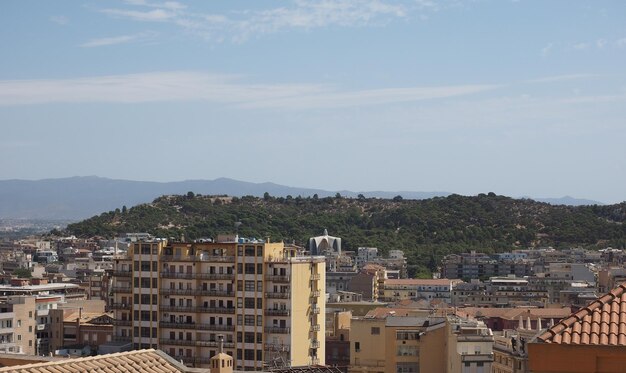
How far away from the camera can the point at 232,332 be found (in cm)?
5822

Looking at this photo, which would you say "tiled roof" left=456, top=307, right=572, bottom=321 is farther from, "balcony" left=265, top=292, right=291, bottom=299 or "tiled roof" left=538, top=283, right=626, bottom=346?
"tiled roof" left=538, top=283, right=626, bottom=346

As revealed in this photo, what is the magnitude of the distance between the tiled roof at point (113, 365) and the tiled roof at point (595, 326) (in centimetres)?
1243

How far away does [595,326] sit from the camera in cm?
1047

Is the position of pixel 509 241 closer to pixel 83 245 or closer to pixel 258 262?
pixel 83 245

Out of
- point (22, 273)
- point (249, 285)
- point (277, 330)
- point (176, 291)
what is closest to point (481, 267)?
point (22, 273)

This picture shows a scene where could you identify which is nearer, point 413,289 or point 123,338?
point 123,338

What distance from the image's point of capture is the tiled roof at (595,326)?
33.8 feet

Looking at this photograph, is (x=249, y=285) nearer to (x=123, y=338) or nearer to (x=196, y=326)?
(x=196, y=326)

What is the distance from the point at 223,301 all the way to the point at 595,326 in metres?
49.1

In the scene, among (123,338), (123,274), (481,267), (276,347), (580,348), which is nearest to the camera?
(580,348)

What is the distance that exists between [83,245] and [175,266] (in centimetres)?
13189

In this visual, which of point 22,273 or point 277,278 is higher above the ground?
point 277,278

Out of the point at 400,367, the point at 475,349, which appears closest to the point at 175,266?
the point at 400,367

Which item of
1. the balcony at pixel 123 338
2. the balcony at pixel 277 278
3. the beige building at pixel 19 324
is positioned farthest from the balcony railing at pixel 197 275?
the beige building at pixel 19 324
